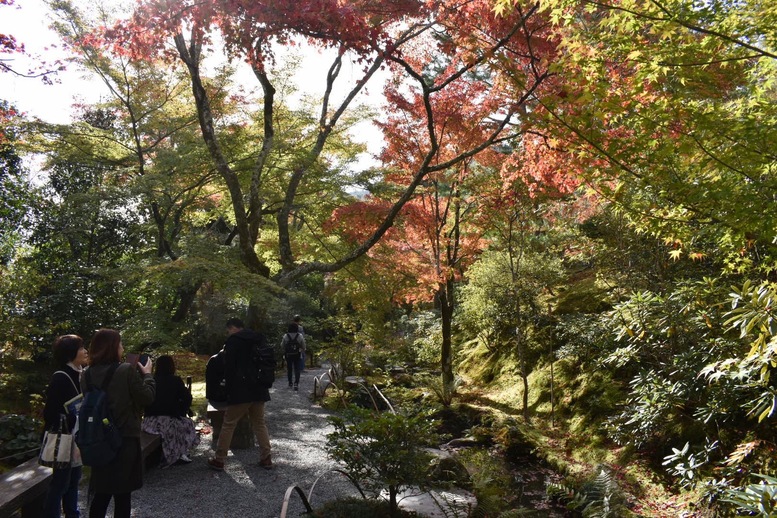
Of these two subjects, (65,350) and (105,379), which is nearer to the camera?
(105,379)

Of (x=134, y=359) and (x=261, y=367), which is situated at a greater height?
(x=134, y=359)

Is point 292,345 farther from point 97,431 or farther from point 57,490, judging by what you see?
point 97,431

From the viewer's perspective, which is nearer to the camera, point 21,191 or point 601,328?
point 601,328

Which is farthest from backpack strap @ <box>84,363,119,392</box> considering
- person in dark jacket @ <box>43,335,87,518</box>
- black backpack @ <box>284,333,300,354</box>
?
black backpack @ <box>284,333,300,354</box>

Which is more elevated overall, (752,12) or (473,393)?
(752,12)

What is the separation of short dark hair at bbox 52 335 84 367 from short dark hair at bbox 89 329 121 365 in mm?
454

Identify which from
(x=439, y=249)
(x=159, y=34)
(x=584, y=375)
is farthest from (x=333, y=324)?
(x=159, y=34)

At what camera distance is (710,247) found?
22.2 ft

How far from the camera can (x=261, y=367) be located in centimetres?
604

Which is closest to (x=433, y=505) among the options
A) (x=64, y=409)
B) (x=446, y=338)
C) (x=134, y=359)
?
(x=134, y=359)

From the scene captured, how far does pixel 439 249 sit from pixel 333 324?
11.2 ft

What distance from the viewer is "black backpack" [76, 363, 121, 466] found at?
3.64 metres

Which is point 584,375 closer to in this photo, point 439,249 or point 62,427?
point 439,249

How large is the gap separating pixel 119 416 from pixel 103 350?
1.69ft
